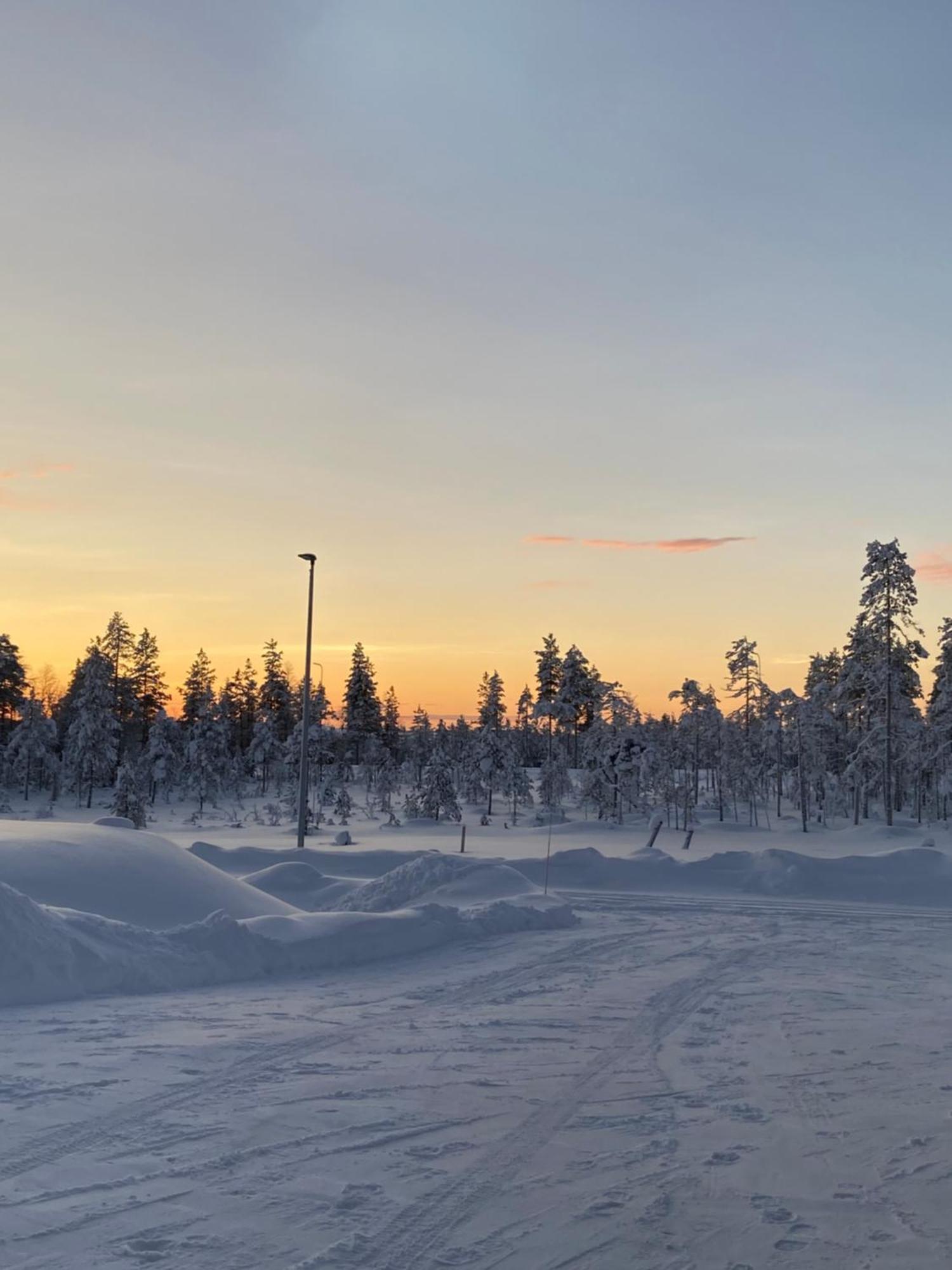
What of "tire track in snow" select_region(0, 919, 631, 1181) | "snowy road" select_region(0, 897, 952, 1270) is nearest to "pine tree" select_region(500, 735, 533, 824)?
"tire track in snow" select_region(0, 919, 631, 1181)

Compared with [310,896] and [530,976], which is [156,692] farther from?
[530,976]

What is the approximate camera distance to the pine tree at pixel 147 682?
73.2 m

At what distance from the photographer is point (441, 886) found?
18.3 m

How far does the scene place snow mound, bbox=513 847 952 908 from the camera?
22.3m

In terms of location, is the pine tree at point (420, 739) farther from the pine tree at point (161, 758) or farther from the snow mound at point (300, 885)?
the snow mound at point (300, 885)

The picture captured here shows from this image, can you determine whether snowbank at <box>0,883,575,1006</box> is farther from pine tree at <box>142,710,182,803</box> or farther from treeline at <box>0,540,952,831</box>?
pine tree at <box>142,710,182,803</box>

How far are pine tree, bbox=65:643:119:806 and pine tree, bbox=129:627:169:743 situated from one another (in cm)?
1023

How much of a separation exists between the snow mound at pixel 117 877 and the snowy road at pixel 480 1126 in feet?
7.81

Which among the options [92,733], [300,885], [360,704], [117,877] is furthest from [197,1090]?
[360,704]

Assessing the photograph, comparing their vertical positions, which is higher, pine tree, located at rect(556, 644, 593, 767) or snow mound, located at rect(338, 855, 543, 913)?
pine tree, located at rect(556, 644, 593, 767)

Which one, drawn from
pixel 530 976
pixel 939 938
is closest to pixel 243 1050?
pixel 530 976

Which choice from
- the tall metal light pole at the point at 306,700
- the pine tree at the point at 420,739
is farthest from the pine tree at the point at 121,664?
the tall metal light pole at the point at 306,700

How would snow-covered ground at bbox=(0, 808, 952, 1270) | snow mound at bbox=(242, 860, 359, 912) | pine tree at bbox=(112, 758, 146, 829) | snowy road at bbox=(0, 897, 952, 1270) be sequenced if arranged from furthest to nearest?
pine tree at bbox=(112, 758, 146, 829) → snow mound at bbox=(242, 860, 359, 912) → snow-covered ground at bbox=(0, 808, 952, 1270) → snowy road at bbox=(0, 897, 952, 1270)

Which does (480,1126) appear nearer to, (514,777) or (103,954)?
(103,954)
